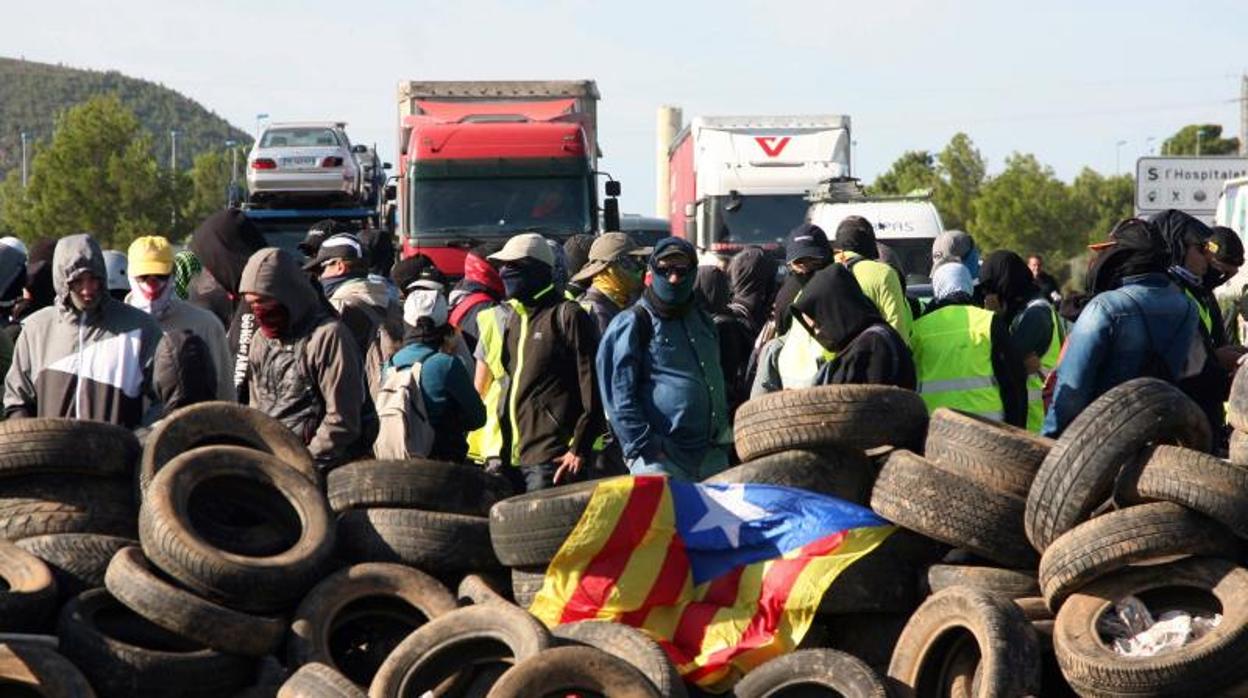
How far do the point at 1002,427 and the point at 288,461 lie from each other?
3.05m

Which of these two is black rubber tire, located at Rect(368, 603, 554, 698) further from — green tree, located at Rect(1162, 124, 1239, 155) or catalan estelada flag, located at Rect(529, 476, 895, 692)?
green tree, located at Rect(1162, 124, 1239, 155)

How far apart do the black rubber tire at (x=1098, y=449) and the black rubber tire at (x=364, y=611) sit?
2409mm

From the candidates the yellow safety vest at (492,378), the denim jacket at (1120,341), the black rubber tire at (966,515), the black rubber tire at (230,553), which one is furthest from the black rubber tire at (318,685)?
the denim jacket at (1120,341)

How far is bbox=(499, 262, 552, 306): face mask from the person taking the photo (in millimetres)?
9789

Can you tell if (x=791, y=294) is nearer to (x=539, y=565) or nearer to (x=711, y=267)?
(x=711, y=267)

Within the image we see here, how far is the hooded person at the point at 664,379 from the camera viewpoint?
30.2 ft

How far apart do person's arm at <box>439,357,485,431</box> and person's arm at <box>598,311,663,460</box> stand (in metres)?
0.66

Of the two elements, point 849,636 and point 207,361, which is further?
point 207,361

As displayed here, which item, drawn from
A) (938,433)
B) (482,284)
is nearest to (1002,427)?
(938,433)

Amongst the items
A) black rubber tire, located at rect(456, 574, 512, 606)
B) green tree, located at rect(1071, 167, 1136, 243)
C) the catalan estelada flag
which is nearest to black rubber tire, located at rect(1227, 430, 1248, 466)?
the catalan estelada flag

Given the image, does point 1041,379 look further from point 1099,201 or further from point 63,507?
point 1099,201

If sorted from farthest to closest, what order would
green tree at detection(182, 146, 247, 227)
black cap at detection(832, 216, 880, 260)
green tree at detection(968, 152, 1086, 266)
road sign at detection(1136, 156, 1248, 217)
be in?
1. green tree at detection(182, 146, 247, 227)
2. green tree at detection(968, 152, 1086, 266)
3. road sign at detection(1136, 156, 1248, 217)
4. black cap at detection(832, 216, 880, 260)

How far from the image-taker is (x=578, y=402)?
9805 mm

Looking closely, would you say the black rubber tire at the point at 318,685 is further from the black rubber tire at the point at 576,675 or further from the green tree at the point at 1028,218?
the green tree at the point at 1028,218
